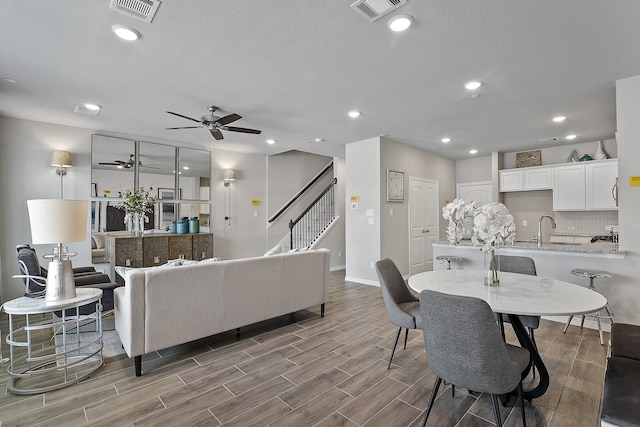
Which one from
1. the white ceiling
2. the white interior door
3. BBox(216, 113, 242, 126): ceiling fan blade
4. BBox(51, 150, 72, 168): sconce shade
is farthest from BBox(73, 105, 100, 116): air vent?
the white interior door

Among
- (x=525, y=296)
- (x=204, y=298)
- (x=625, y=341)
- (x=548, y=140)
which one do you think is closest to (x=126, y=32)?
(x=204, y=298)

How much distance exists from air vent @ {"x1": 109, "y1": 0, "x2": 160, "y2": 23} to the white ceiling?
71mm

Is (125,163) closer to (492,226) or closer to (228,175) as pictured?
(228,175)

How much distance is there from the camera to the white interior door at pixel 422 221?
247 inches

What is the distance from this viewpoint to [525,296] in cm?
197

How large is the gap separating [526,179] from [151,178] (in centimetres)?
734

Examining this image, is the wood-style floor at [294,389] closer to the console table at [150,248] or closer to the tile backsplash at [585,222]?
the console table at [150,248]

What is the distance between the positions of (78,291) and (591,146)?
317 inches

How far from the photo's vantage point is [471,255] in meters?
4.53

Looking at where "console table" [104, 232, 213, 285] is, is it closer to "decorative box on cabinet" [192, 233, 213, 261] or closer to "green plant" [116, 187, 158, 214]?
"decorative box on cabinet" [192, 233, 213, 261]

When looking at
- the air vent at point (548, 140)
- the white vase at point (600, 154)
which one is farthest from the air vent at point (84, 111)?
the white vase at point (600, 154)

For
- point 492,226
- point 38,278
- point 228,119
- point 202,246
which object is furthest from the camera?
point 202,246

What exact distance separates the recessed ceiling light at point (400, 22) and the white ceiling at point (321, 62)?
67mm

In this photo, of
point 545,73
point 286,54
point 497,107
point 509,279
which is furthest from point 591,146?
point 286,54
